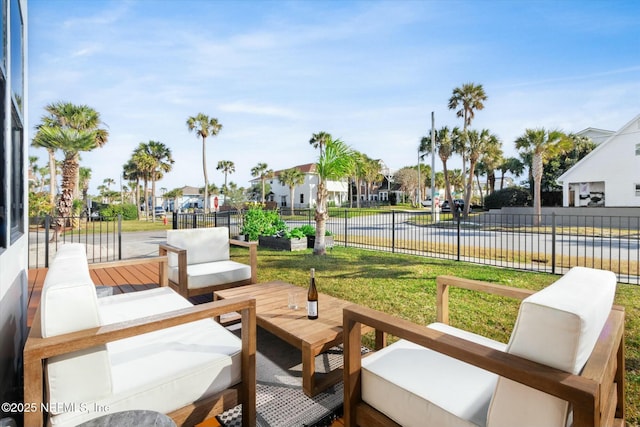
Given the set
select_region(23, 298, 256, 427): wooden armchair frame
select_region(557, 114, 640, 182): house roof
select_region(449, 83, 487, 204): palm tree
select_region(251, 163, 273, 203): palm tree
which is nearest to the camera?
select_region(23, 298, 256, 427): wooden armchair frame

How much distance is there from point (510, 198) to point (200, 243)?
2765 cm

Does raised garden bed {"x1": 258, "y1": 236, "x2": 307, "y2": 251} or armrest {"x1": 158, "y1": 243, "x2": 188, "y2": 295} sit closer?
armrest {"x1": 158, "y1": 243, "x2": 188, "y2": 295}

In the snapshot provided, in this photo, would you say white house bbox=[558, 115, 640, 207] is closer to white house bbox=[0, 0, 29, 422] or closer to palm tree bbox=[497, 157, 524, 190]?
palm tree bbox=[497, 157, 524, 190]

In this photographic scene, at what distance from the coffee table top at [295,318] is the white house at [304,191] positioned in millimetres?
41197

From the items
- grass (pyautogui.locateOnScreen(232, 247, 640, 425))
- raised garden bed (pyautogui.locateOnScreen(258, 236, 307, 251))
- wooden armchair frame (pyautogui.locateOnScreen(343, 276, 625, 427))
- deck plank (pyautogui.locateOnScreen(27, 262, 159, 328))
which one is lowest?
grass (pyautogui.locateOnScreen(232, 247, 640, 425))

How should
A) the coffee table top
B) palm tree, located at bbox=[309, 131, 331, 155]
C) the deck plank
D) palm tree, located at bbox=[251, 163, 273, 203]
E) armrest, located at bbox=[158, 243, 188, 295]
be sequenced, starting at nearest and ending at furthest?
the coffee table top, armrest, located at bbox=[158, 243, 188, 295], the deck plank, palm tree, located at bbox=[309, 131, 331, 155], palm tree, located at bbox=[251, 163, 273, 203]

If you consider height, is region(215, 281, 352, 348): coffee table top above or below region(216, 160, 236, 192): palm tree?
below

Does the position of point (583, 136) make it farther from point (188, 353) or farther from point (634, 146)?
point (188, 353)

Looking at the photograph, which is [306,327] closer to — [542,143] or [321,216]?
[321,216]

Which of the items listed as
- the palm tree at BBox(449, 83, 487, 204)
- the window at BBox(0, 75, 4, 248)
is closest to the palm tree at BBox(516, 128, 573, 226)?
the palm tree at BBox(449, 83, 487, 204)

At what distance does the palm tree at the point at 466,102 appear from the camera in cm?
2173

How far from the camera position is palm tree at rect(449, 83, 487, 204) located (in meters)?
21.7

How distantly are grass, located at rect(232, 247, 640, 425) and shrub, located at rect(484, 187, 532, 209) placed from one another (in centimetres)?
2241

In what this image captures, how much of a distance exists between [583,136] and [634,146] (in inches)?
494
